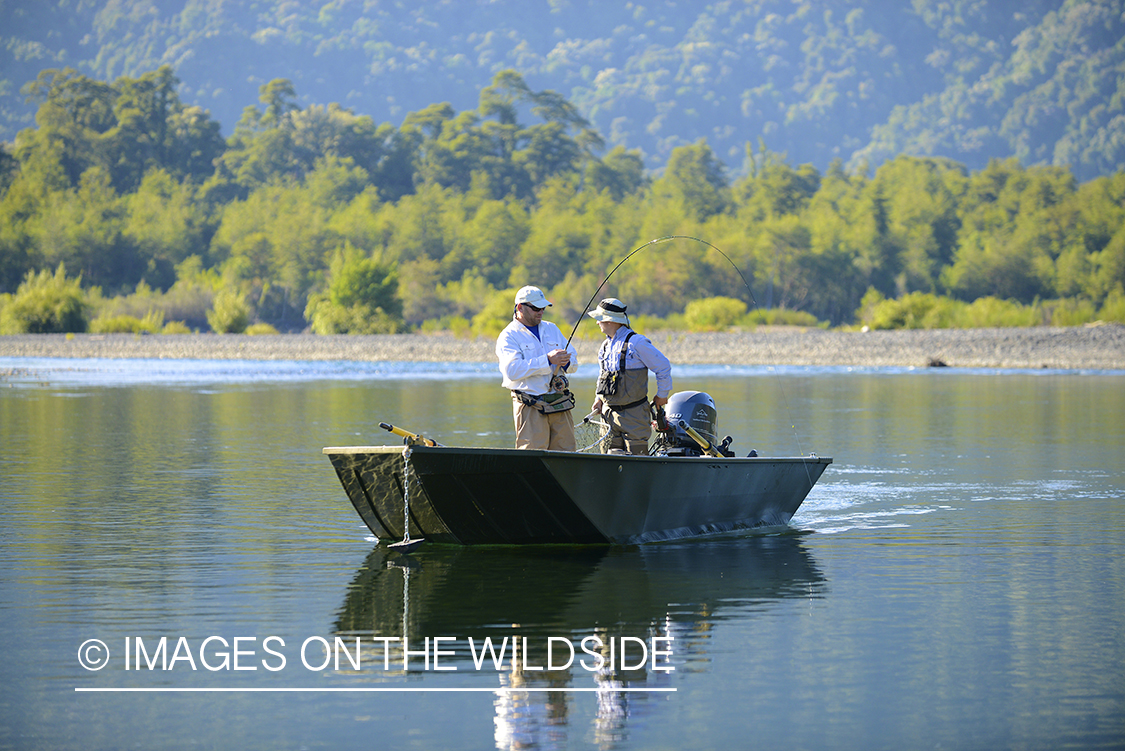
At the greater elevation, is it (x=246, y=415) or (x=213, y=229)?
(x=213, y=229)

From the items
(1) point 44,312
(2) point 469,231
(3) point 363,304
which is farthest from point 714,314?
→ (2) point 469,231

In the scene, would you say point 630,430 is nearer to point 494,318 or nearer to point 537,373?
point 537,373

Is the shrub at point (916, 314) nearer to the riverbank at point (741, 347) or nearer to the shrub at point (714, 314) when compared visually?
the riverbank at point (741, 347)

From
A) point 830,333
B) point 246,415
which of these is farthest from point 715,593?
point 830,333

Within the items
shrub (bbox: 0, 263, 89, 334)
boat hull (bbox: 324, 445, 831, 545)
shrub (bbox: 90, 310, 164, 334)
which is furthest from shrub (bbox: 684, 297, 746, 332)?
boat hull (bbox: 324, 445, 831, 545)

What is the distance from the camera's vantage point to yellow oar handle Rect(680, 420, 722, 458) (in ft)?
33.6

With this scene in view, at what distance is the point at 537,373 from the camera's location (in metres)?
9.06

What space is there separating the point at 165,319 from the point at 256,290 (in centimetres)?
751

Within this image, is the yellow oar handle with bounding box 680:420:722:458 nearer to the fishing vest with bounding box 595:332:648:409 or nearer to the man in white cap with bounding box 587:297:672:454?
the man in white cap with bounding box 587:297:672:454

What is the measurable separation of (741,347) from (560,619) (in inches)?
1714

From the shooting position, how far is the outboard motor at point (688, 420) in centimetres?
1042

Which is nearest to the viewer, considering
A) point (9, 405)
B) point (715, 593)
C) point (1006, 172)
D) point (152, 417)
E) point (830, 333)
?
point (715, 593)

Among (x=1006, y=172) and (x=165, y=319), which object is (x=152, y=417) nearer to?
(x=165, y=319)

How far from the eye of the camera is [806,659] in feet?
22.3
